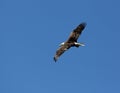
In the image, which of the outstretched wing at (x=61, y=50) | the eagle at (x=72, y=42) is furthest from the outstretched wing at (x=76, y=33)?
the outstretched wing at (x=61, y=50)

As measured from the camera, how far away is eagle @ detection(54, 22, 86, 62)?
121 m

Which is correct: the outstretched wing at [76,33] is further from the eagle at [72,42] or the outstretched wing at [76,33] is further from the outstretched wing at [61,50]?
the outstretched wing at [61,50]

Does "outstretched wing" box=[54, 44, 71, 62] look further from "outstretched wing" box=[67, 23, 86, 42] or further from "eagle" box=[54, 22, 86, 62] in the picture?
"outstretched wing" box=[67, 23, 86, 42]

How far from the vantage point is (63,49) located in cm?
12262

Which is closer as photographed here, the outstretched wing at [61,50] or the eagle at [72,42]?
the eagle at [72,42]

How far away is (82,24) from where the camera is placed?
120m

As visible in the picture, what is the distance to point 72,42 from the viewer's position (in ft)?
401

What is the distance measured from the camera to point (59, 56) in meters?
123

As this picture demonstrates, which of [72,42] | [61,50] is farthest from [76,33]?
[61,50]

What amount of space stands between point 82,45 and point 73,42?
2.39 meters

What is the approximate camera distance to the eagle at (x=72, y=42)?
121 m

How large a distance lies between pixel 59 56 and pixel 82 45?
458 centimetres

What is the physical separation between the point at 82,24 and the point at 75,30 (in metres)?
1.72

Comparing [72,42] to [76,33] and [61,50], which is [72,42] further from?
[61,50]
